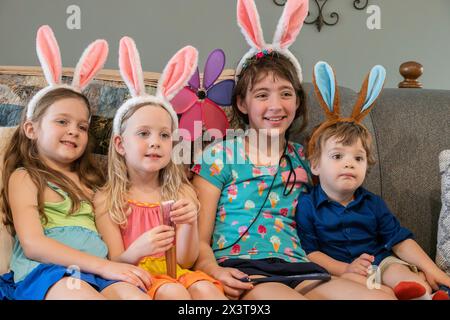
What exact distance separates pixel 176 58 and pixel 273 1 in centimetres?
133

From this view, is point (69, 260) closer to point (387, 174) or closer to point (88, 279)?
point (88, 279)

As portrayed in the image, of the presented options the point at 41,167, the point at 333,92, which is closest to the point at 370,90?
the point at 333,92

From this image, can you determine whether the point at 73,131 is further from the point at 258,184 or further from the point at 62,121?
the point at 258,184

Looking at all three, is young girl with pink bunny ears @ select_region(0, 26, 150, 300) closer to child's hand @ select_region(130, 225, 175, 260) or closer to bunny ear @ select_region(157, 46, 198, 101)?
child's hand @ select_region(130, 225, 175, 260)

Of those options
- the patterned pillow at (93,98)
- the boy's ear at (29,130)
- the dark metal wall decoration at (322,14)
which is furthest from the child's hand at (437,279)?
the dark metal wall decoration at (322,14)

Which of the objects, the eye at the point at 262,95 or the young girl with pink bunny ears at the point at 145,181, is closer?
the young girl with pink bunny ears at the point at 145,181

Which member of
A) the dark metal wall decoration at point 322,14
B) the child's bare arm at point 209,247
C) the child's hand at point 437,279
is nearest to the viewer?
the child's bare arm at point 209,247

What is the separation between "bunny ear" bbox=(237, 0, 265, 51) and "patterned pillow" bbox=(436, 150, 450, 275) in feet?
2.07

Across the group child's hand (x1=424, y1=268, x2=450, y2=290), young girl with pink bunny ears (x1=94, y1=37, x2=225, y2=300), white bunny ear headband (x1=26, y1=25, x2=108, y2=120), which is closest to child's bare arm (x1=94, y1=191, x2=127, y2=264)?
young girl with pink bunny ears (x1=94, y1=37, x2=225, y2=300)

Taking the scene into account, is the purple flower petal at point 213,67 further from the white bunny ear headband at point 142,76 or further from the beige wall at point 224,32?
the beige wall at point 224,32

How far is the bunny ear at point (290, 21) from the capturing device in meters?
1.61

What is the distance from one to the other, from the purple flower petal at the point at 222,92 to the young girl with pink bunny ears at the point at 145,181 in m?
0.20

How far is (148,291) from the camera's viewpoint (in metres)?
1.21
